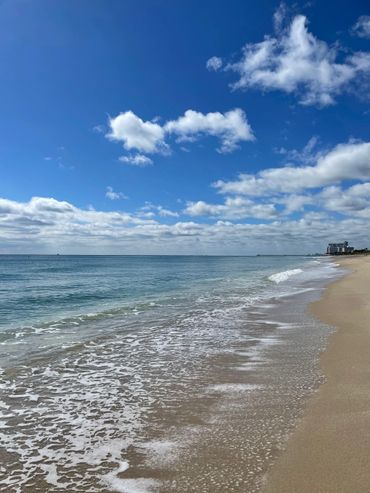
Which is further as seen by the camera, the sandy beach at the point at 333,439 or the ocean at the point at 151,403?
the ocean at the point at 151,403

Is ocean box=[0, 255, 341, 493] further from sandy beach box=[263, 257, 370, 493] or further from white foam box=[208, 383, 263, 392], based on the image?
sandy beach box=[263, 257, 370, 493]

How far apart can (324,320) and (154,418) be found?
997 cm

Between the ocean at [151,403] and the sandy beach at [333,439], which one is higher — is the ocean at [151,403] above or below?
below

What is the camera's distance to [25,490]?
154 inches

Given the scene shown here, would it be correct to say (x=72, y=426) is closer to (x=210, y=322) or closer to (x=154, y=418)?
(x=154, y=418)

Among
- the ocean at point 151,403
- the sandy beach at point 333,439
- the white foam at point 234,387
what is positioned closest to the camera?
the sandy beach at point 333,439

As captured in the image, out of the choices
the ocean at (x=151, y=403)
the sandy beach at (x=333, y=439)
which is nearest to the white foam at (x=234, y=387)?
the ocean at (x=151, y=403)

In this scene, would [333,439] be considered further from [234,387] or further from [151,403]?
[151,403]

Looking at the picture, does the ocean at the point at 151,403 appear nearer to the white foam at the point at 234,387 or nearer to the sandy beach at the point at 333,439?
the white foam at the point at 234,387

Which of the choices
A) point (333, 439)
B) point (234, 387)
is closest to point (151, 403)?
point (234, 387)

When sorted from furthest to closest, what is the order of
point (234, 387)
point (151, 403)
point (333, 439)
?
point (234, 387) → point (151, 403) → point (333, 439)

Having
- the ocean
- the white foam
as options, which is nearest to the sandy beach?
the ocean

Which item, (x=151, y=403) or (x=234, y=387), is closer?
(x=151, y=403)

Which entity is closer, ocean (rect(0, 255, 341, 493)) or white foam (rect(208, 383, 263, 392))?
ocean (rect(0, 255, 341, 493))
